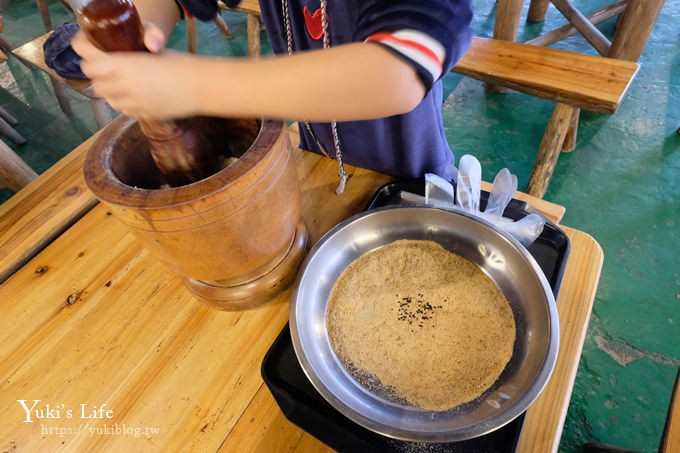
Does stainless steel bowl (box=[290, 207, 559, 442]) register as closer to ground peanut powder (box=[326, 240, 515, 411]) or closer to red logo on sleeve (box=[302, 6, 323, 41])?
ground peanut powder (box=[326, 240, 515, 411])

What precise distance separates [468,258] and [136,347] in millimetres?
526

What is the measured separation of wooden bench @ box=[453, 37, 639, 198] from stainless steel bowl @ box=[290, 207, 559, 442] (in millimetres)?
734

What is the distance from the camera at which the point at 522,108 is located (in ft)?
6.71

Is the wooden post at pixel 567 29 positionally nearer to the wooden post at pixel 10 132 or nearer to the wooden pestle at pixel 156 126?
the wooden pestle at pixel 156 126

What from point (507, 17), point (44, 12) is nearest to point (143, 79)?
point (507, 17)

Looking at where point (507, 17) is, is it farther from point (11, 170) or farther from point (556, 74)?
point (11, 170)

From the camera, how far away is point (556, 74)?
116 cm

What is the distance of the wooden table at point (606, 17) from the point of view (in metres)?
1.75

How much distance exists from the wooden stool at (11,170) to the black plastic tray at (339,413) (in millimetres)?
1535

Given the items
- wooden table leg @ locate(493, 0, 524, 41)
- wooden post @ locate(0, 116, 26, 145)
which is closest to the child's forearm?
wooden table leg @ locate(493, 0, 524, 41)

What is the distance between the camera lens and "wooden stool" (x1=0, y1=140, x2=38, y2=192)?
1.52 metres

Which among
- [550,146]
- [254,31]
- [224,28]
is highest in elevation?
[254,31]

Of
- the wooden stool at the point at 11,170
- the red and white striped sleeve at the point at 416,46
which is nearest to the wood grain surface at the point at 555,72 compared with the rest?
the red and white striped sleeve at the point at 416,46

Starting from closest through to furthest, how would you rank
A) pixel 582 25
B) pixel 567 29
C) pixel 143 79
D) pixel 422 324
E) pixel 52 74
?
pixel 143 79 → pixel 422 324 → pixel 52 74 → pixel 582 25 → pixel 567 29
